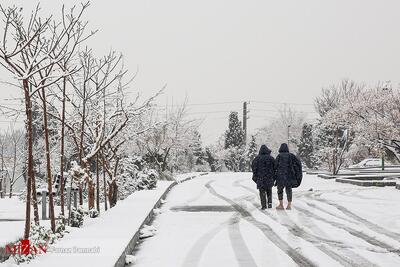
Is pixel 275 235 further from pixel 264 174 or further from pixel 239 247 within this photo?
pixel 264 174

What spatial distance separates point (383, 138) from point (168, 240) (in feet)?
70.1

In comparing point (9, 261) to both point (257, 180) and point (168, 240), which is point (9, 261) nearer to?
point (168, 240)

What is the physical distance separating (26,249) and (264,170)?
7.61m

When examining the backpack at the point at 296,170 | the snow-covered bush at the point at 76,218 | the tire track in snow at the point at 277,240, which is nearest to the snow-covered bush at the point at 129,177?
the tire track in snow at the point at 277,240

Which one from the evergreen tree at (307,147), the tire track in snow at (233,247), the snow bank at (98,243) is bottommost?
the tire track in snow at (233,247)

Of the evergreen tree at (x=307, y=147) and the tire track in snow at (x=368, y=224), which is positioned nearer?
the tire track in snow at (x=368, y=224)

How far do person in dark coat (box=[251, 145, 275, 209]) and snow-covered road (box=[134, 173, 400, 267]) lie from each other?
1.57 ft

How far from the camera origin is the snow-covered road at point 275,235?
21.9ft

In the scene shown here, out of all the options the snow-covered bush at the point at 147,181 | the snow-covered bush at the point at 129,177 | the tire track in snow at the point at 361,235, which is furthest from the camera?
the snow-covered bush at the point at 129,177

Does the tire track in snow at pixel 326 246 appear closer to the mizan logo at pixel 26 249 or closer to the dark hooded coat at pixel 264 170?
the dark hooded coat at pixel 264 170

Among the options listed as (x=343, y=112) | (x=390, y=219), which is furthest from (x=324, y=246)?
(x=343, y=112)

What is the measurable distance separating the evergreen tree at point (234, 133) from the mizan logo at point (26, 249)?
54967mm

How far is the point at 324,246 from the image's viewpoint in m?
7.48

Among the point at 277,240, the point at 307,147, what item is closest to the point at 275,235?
the point at 277,240
